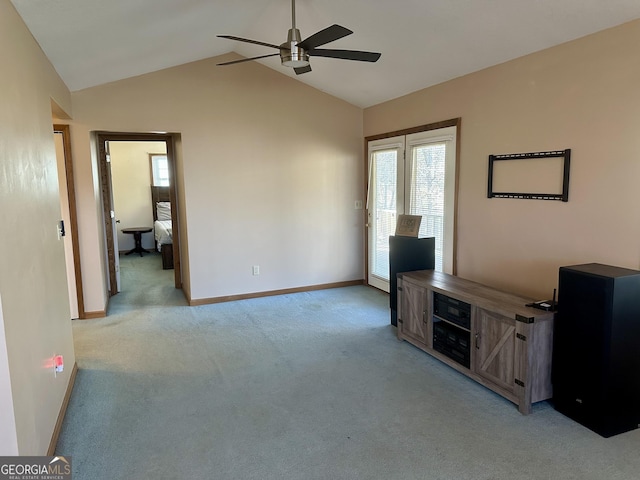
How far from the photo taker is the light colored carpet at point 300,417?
7.38 feet

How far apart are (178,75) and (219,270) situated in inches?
91.9

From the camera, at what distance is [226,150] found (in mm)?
5125

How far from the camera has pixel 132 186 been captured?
29.6 feet

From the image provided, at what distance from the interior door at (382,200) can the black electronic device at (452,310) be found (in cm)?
188

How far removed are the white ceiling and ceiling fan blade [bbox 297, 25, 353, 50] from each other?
732mm

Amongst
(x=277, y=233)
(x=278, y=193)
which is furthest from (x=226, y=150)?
(x=277, y=233)

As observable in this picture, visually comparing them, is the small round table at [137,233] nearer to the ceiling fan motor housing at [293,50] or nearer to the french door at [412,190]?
the french door at [412,190]

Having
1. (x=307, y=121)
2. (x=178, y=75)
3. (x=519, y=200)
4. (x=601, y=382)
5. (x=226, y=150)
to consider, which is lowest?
(x=601, y=382)

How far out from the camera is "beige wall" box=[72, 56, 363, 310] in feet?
15.6

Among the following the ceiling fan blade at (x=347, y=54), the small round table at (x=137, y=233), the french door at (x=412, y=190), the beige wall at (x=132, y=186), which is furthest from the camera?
the beige wall at (x=132, y=186)

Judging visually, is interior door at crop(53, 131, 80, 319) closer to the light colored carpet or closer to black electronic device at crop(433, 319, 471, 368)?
the light colored carpet

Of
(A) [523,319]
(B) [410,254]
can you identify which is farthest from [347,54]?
(A) [523,319]

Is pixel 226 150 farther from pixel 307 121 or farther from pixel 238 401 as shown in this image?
pixel 238 401

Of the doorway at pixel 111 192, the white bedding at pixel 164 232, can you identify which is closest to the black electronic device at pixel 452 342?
the doorway at pixel 111 192
